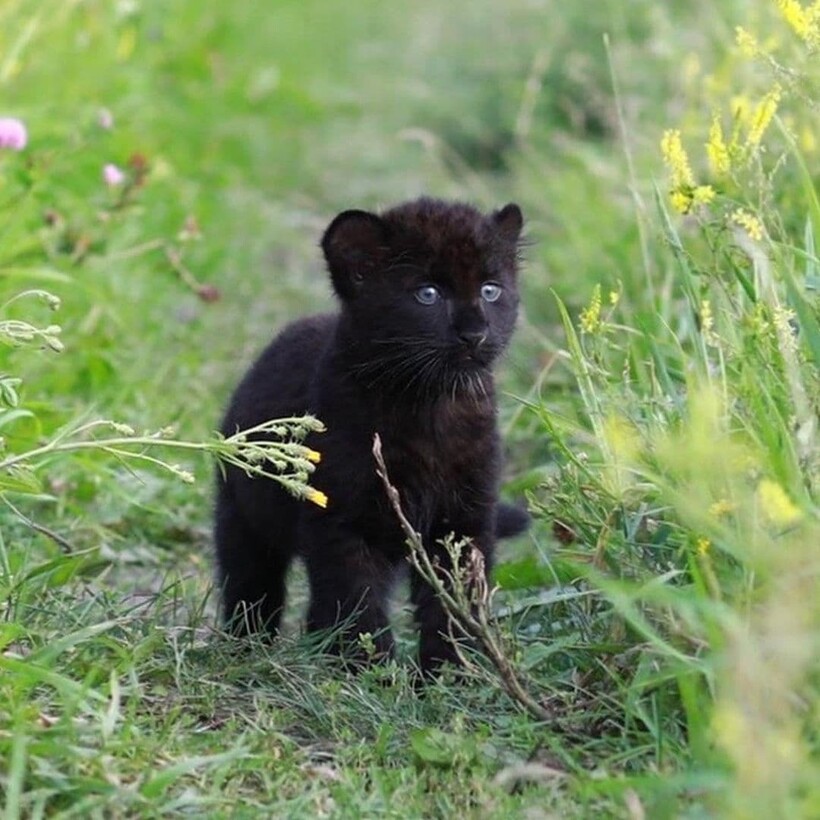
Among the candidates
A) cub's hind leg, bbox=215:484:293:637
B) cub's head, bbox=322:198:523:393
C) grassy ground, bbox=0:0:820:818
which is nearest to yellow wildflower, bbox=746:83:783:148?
grassy ground, bbox=0:0:820:818

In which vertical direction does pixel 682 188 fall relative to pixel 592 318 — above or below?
above

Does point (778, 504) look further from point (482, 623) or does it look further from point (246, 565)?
point (246, 565)

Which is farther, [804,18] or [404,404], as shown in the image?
[404,404]

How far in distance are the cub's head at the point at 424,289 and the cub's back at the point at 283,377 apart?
0.76 feet

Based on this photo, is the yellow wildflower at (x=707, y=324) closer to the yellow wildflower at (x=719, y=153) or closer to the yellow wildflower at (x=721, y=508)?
the yellow wildflower at (x=719, y=153)

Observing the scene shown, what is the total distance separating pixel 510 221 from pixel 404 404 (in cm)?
48

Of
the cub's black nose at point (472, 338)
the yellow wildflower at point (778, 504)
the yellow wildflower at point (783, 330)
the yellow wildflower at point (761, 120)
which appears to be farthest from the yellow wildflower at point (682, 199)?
the yellow wildflower at point (778, 504)

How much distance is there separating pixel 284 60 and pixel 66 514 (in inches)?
242

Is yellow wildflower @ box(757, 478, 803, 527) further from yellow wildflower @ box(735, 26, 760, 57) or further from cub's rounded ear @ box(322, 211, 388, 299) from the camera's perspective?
cub's rounded ear @ box(322, 211, 388, 299)

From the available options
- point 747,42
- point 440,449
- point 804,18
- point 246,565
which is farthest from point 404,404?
point 804,18

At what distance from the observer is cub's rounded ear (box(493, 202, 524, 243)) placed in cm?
409

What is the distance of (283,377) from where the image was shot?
14.2 ft

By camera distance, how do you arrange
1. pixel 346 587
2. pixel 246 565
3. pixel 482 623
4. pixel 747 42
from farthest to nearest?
pixel 246 565 < pixel 346 587 < pixel 747 42 < pixel 482 623

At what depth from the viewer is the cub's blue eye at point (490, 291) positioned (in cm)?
395
